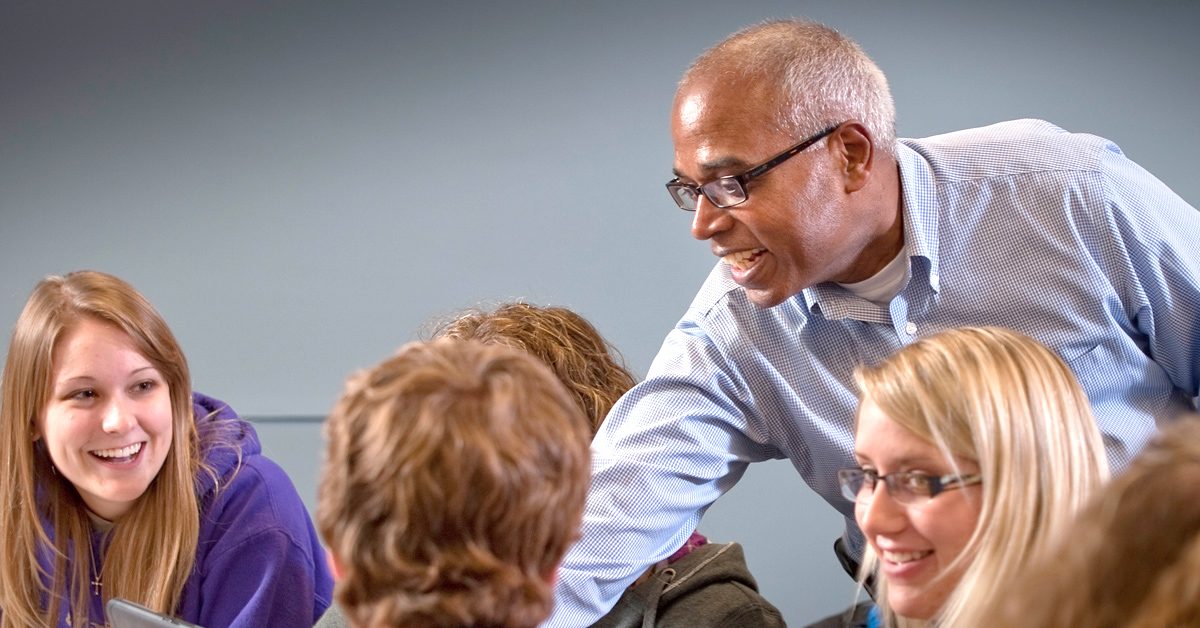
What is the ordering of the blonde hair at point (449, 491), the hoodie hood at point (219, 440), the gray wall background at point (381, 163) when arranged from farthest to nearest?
1. the gray wall background at point (381, 163)
2. the hoodie hood at point (219, 440)
3. the blonde hair at point (449, 491)

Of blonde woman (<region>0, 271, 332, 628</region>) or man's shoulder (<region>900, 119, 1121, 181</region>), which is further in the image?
blonde woman (<region>0, 271, 332, 628</region>)

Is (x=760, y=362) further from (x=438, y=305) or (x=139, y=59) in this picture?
(x=139, y=59)

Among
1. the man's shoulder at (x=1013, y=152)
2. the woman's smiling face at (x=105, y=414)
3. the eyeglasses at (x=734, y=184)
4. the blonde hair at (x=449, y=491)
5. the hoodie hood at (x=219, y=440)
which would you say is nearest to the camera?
the blonde hair at (x=449, y=491)

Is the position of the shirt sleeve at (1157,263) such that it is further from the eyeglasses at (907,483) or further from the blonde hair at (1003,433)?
the eyeglasses at (907,483)

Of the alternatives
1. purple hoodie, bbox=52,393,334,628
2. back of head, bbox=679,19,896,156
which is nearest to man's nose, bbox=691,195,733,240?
back of head, bbox=679,19,896,156

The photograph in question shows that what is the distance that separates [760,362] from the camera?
185 centimetres

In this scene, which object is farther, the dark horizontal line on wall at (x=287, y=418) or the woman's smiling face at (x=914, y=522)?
the dark horizontal line on wall at (x=287, y=418)

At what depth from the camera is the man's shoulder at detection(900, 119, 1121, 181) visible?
5.89ft

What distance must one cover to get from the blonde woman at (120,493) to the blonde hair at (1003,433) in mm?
1177

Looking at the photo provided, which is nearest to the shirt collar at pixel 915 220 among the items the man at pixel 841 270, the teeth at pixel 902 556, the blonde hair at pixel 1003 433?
the man at pixel 841 270

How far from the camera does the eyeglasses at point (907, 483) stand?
1.29 meters

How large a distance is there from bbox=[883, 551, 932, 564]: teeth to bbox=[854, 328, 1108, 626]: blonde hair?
45 millimetres

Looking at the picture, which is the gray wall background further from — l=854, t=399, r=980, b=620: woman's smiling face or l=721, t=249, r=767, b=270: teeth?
l=854, t=399, r=980, b=620: woman's smiling face

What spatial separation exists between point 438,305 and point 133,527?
1640 millimetres
